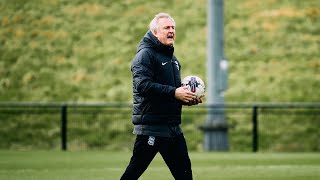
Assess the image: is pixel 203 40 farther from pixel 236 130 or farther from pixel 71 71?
pixel 236 130

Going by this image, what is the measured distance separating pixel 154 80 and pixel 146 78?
197mm

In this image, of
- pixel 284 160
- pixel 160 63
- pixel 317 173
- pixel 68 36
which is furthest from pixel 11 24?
pixel 160 63

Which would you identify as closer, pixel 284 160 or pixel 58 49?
pixel 284 160

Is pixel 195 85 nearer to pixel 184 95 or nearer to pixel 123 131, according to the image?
pixel 184 95

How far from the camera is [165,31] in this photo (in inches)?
356

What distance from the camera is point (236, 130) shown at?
25844 mm

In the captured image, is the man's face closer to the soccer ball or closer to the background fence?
the soccer ball

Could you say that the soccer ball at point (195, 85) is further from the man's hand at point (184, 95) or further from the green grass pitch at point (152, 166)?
the green grass pitch at point (152, 166)

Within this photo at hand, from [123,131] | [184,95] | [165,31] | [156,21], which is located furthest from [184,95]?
[123,131]

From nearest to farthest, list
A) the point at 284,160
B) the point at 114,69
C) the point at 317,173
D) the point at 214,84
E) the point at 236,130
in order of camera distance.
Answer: the point at 317,173
the point at 284,160
the point at 214,84
the point at 236,130
the point at 114,69

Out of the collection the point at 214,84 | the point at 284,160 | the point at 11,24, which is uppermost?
the point at 11,24

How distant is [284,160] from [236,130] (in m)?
7.40

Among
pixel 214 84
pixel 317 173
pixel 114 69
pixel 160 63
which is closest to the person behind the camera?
pixel 160 63

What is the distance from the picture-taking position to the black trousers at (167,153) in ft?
29.6
